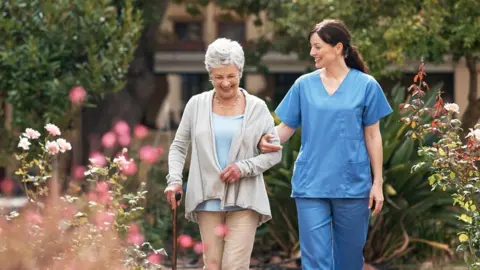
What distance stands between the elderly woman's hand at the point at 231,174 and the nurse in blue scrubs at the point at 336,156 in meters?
0.72

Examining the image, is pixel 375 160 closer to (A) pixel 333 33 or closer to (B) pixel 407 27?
(A) pixel 333 33

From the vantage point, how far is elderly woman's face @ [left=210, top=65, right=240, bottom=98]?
6141 mm

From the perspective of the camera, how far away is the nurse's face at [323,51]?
6.76 metres

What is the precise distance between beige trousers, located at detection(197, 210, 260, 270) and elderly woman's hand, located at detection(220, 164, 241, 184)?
202mm

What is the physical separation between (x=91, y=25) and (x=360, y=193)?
19.4 feet

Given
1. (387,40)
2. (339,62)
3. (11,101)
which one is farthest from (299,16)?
(339,62)

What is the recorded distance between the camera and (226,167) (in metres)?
6.17

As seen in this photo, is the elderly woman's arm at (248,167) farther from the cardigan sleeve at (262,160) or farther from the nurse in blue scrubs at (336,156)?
the nurse in blue scrubs at (336,156)

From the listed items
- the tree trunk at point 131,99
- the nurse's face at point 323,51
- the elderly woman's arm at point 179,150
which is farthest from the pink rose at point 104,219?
the tree trunk at point 131,99

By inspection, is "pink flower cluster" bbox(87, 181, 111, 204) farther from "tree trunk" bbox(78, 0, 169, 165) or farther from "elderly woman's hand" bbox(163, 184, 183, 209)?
"tree trunk" bbox(78, 0, 169, 165)

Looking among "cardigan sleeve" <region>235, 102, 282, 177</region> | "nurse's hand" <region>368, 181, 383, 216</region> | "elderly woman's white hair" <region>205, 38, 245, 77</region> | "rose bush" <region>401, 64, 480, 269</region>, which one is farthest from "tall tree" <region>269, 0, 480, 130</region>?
"elderly woman's white hair" <region>205, 38, 245, 77</region>

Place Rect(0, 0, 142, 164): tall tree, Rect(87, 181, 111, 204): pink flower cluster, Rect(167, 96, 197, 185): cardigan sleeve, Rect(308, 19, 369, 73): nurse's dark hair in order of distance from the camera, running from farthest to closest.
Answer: Rect(0, 0, 142, 164): tall tree
Rect(87, 181, 111, 204): pink flower cluster
Rect(308, 19, 369, 73): nurse's dark hair
Rect(167, 96, 197, 185): cardigan sleeve

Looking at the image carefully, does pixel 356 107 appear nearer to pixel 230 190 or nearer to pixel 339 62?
pixel 339 62

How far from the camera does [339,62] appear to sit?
22.5 feet
